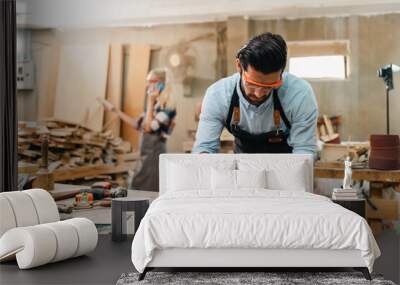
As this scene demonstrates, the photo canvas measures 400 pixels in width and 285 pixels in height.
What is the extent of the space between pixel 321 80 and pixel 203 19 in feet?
4.66

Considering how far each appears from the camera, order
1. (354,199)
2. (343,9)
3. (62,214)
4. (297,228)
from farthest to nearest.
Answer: (62,214)
(343,9)
(354,199)
(297,228)

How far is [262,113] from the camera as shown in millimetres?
7102

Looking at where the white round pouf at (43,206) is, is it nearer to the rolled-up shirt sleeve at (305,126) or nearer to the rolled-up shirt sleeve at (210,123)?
the rolled-up shirt sleeve at (210,123)

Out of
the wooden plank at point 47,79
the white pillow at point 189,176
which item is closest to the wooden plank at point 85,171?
the wooden plank at point 47,79

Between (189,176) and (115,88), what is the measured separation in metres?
1.56

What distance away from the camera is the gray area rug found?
502 cm

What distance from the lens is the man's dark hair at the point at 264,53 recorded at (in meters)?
7.16

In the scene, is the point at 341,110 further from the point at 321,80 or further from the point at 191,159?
the point at 191,159

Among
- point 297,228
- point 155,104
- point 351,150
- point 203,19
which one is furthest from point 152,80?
point 297,228

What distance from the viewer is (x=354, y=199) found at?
674 centimetres

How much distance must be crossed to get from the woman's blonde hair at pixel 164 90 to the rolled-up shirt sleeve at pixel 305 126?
1341mm

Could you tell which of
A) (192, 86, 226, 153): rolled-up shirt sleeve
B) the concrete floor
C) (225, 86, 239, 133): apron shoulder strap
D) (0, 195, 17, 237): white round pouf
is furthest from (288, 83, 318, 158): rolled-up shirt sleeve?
(0, 195, 17, 237): white round pouf

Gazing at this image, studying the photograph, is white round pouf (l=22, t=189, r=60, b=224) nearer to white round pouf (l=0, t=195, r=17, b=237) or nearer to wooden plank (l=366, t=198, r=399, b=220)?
white round pouf (l=0, t=195, r=17, b=237)

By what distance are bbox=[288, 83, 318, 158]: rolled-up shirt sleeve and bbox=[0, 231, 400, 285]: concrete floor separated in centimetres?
132
